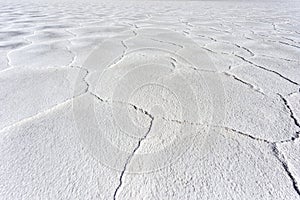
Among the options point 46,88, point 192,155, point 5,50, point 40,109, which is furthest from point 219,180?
point 5,50

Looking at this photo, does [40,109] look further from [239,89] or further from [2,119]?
[239,89]

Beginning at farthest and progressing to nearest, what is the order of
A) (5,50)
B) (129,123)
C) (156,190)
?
(5,50), (129,123), (156,190)

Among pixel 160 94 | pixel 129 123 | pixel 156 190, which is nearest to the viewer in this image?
pixel 156 190

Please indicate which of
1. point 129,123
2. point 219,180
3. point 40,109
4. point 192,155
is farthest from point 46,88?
point 219,180

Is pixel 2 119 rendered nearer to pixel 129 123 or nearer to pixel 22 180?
pixel 22 180

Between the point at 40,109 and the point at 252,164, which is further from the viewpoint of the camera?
the point at 40,109

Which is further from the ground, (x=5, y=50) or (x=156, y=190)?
(x=156, y=190)
